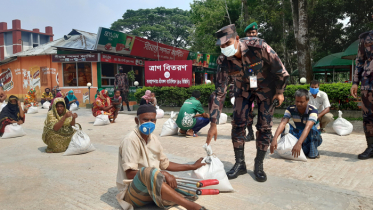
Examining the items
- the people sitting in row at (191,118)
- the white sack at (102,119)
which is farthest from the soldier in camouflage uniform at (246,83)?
the white sack at (102,119)

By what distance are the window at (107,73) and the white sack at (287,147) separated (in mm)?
13929

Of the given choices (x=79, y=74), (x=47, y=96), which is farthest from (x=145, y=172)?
(x=79, y=74)

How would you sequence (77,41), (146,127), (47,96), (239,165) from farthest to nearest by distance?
(77,41) → (47,96) → (239,165) → (146,127)

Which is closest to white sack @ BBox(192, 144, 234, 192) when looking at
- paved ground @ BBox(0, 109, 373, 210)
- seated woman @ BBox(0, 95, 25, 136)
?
paved ground @ BBox(0, 109, 373, 210)

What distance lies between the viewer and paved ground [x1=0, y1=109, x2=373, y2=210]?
2805 millimetres

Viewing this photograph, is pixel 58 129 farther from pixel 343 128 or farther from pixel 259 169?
pixel 343 128

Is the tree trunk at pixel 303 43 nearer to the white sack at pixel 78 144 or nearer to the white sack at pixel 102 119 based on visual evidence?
the white sack at pixel 102 119

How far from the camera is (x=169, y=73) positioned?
12.5m

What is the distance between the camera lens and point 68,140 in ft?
17.7

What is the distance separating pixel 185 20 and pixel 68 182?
43920 mm

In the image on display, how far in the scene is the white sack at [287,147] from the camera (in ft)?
14.1

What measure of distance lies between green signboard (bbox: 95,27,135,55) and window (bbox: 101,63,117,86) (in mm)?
1178

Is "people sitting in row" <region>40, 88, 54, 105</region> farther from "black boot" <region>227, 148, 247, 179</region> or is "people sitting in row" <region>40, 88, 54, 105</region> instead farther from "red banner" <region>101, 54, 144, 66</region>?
"black boot" <region>227, 148, 247, 179</region>

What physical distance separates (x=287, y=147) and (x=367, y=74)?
1.66 metres
